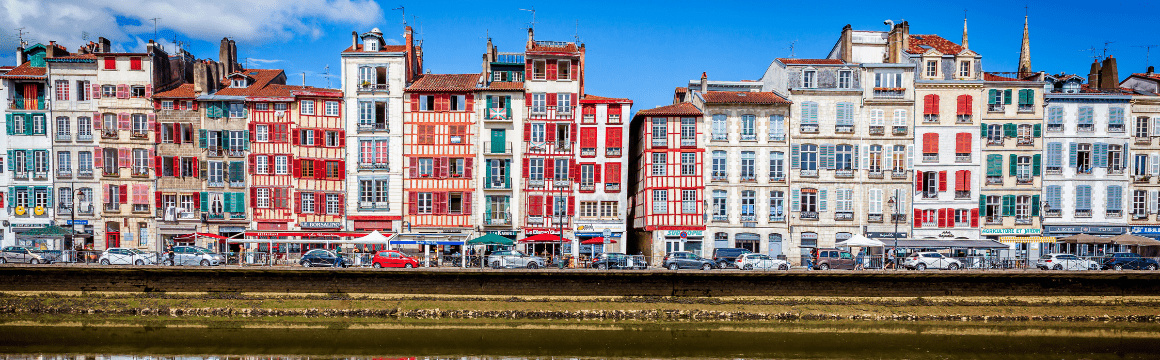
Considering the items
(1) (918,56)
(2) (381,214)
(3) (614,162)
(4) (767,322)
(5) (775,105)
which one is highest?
(1) (918,56)

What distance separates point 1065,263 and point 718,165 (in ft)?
62.0

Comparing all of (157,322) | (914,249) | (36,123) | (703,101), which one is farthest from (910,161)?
(36,123)

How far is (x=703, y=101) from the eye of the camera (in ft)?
154

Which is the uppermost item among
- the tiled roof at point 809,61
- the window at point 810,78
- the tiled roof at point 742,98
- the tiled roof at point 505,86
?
the tiled roof at point 809,61

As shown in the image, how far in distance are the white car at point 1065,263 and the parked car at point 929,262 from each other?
4.77 meters

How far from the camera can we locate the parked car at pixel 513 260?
37500 mm

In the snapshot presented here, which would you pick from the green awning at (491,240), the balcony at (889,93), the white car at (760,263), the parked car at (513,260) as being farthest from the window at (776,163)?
the green awning at (491,240)

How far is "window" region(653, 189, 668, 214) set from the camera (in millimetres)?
47022

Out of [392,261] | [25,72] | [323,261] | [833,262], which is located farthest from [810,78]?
[25,72]

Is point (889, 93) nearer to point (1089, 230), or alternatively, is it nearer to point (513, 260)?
point (1089, 230)

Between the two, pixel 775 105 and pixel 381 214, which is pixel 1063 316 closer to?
pixel 775 105

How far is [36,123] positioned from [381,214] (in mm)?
23206

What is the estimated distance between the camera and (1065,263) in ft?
128

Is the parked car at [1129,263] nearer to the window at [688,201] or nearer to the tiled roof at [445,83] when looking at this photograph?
the window at [688,201]
